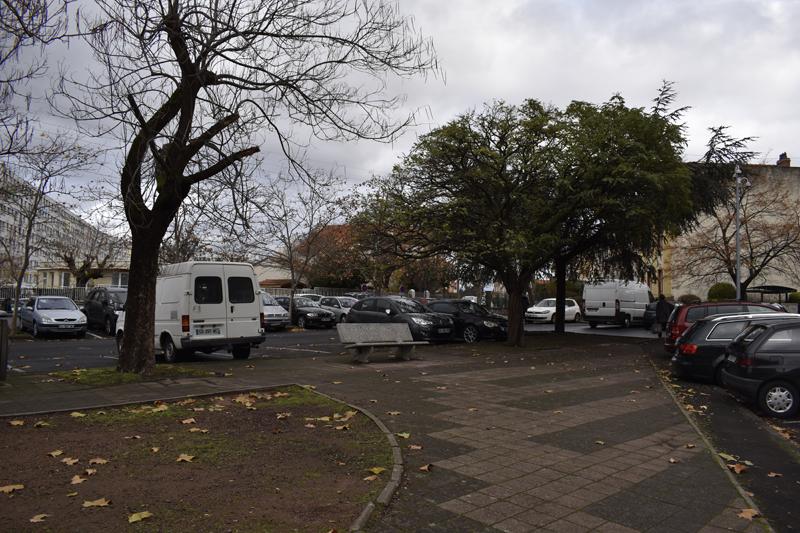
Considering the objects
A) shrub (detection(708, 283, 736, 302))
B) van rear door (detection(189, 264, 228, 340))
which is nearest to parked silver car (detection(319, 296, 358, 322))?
van rear door (detection(189, 264, 228, 340))

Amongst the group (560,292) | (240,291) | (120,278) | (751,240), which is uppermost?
(751,240)

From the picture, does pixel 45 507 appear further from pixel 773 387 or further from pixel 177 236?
pixel 177 236

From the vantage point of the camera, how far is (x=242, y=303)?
49.9 feet

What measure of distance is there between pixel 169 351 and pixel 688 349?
1148 centimetres

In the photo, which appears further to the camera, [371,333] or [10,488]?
[371,333]

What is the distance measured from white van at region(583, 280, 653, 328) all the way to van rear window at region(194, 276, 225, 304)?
24.5m

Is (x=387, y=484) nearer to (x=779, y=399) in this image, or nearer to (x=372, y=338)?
(x=779, y=399)

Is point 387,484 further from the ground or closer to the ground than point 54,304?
closer to the ground

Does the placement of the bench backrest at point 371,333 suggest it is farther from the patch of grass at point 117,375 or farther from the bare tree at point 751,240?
the bare tree at point 751,240

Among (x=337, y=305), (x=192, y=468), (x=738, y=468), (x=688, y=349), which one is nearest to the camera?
(x=192, y=468)

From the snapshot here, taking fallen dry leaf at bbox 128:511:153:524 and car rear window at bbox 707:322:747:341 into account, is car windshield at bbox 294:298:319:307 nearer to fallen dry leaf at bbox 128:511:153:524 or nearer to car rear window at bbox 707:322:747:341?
car rear window at bbox 707:322:747:341

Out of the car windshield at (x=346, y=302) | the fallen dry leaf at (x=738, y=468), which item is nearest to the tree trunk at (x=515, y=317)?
the car windshield at (x=346, y=302)

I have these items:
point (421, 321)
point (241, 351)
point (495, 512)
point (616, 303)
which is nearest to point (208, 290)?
point (241, 351)

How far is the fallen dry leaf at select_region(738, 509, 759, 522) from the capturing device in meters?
5.02
